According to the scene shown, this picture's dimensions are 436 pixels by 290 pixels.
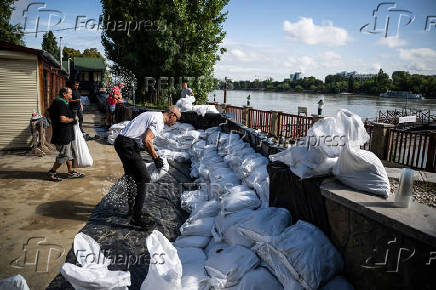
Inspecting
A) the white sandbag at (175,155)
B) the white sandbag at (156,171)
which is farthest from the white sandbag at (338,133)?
the white sandbag at (175,155)

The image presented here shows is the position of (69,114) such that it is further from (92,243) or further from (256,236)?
(256,236)

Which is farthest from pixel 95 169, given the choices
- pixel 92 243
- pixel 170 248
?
pixel 170 248

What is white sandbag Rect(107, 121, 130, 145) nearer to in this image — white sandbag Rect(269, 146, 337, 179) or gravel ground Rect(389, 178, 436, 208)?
white sandbag Rect(269, 146, 337, 179)

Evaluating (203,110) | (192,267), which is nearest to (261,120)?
(203,110)

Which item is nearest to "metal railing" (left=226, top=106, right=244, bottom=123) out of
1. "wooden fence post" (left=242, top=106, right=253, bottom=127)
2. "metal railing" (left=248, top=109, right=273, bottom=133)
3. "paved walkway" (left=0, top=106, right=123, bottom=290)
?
"wooden fence post" (left=242, top=106, right=253, bottom=127)

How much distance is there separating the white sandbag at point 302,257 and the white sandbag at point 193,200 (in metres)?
1.97

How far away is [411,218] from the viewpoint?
1761 mm

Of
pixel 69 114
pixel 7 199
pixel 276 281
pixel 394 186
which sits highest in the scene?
pixel 69 114

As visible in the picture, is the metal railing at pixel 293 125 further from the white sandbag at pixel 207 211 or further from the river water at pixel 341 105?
the river water at pixel 341 105

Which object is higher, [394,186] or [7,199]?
[394,186]

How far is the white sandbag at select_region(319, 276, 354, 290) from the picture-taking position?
206 cm

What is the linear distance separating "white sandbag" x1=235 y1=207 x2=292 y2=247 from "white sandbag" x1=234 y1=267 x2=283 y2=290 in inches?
11.3

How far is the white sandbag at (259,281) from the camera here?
219cm

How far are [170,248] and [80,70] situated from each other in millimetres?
34742
